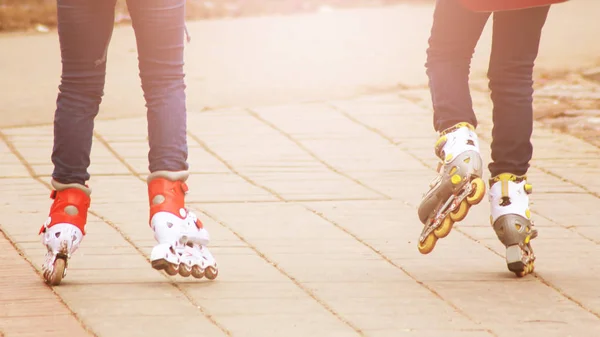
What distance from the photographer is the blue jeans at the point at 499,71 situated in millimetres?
4172

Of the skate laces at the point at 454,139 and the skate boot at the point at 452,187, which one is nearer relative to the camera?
the skate boot at the point at 452,187

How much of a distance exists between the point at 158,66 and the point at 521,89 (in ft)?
3.71

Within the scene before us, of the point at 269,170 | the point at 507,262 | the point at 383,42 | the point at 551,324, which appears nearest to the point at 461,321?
the point at 551,324

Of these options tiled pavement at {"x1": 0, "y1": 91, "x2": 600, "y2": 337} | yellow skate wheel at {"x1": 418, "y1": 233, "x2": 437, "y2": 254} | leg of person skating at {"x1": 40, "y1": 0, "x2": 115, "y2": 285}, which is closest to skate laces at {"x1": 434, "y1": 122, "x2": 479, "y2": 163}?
yellow skate wheel at {"x1": 418, "y1": 233, "x2": 437, "y2": 254}

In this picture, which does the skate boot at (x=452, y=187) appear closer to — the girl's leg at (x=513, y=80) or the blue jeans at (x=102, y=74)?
the girl's leg at (x=513, y=80)

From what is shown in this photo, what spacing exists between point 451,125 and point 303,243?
2.30 ft

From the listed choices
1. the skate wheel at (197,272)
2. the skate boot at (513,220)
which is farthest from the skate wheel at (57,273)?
the skate boot at (513,220)

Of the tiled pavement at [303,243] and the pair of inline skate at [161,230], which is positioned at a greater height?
the pair of inline skate at [161,230]

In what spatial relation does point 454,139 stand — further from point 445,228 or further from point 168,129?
point 168,129

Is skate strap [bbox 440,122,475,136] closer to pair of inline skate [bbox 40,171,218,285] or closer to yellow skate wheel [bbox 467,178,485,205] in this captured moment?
yellow skate wheel [bbox 467,178,485,205]

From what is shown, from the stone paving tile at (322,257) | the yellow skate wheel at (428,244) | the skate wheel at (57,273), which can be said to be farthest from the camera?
the yellow skate wheel at (428,244)

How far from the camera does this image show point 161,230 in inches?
157

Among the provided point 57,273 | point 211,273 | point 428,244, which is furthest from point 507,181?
point 57,273

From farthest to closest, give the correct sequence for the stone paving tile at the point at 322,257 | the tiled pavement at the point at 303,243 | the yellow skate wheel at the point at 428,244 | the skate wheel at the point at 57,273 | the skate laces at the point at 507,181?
1. the skate laces at the point at 507,181
2. the yellow skate wheel at the point at 428,244
3. the skate wheel at the point at 57,273
4. the stone paving tile at the point at 322,257
5. the tiled pavement at the point at 303,243
